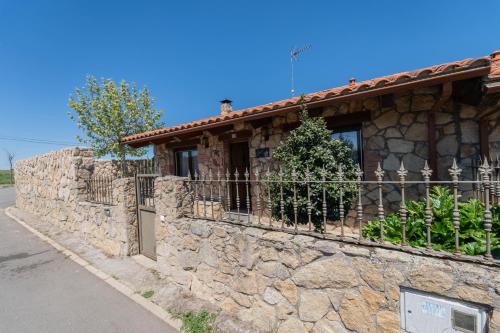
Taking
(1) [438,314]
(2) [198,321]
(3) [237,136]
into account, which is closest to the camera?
(1) [438,314]

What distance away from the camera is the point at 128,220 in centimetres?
579

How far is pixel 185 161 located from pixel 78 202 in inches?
136

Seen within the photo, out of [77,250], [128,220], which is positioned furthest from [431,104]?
[77,250]

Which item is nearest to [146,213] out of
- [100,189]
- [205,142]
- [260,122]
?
[100,189]

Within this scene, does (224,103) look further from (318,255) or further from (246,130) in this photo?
(318,255)

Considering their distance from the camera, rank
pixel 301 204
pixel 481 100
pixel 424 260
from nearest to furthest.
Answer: pixel 424 260
pixel 301 204
pixel 481 100

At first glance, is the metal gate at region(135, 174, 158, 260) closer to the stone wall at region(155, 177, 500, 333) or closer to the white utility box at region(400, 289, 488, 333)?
the stone wall at region(155, 177, 500, 333)

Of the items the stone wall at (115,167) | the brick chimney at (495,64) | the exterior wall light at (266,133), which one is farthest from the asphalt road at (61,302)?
the brick chimney at (495,64)

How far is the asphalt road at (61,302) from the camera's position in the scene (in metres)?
3.52

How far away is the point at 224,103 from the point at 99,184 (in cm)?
534

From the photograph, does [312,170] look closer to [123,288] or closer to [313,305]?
[313,305]

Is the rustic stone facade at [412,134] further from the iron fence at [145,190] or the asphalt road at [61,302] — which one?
the asphalt road at [61,302]

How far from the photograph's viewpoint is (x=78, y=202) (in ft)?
25.2

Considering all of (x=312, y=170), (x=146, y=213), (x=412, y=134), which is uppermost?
(x=412, y=134)
